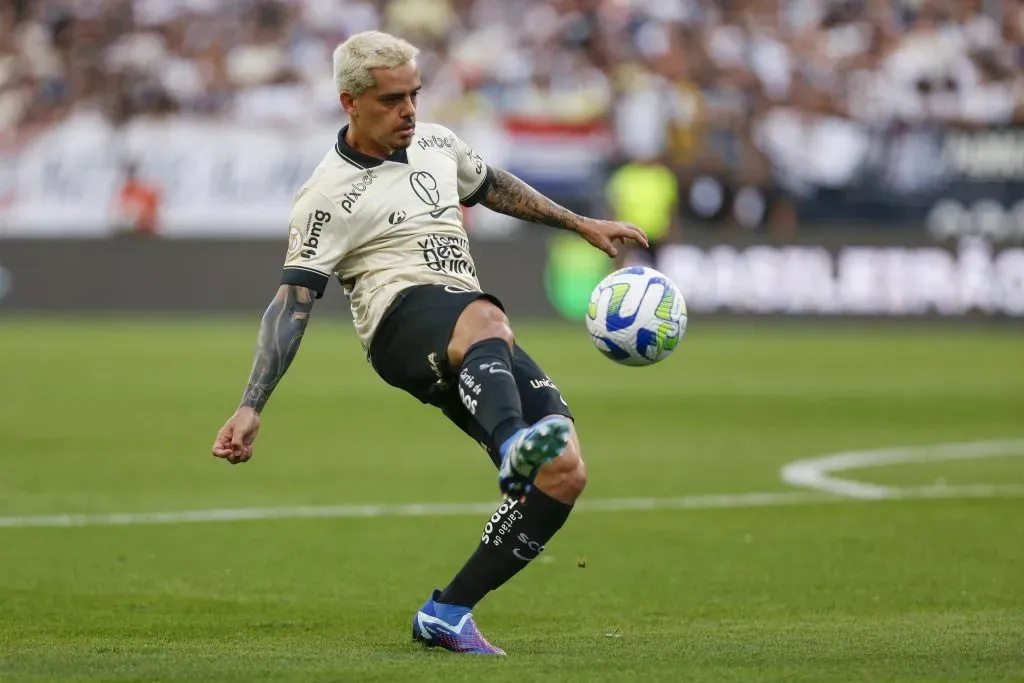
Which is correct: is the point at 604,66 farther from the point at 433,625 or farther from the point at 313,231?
the point at 433,625

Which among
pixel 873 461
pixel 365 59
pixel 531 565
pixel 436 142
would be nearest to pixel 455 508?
pixel 531 565

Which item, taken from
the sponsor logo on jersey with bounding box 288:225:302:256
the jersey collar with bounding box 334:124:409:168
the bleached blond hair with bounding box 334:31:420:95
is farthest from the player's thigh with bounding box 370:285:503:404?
the bleached blond hair with bounding box 334:31:420:95

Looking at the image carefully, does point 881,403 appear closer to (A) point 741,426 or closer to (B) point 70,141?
(A) point 741,426

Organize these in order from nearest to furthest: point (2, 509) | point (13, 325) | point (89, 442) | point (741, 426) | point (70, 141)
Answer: point (2, 509), point (89, 442), point (741, 426), point (13, 325), point (70, 141)

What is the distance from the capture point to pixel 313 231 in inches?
227

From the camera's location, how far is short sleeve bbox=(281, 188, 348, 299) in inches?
226

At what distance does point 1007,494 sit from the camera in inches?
410

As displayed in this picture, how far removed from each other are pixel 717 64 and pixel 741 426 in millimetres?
15114

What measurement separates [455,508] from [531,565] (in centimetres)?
192

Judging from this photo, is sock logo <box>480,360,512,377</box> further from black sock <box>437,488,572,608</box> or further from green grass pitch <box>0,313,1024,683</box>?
green grass pitch <box>0,313,1024,683</box>

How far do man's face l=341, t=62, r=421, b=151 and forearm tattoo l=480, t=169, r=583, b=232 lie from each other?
66 centimetres

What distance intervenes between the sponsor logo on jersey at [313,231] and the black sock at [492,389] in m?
0.66

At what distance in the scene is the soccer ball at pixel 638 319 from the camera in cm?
616

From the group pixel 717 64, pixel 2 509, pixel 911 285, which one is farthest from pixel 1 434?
pixel 717 64
